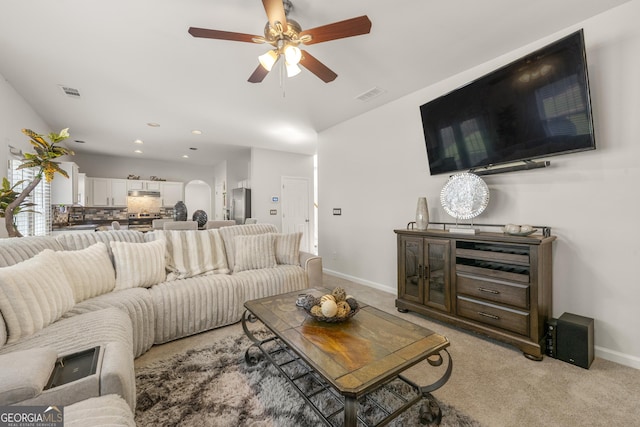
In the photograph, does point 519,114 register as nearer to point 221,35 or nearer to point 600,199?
point 600,199

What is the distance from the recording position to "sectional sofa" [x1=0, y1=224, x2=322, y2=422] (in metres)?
1.04

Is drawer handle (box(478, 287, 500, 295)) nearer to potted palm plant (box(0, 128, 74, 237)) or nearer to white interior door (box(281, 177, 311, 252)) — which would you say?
potted palm plant (box(0, 128, 74, 237))

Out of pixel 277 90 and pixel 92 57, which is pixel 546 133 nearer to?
pixel 277 90

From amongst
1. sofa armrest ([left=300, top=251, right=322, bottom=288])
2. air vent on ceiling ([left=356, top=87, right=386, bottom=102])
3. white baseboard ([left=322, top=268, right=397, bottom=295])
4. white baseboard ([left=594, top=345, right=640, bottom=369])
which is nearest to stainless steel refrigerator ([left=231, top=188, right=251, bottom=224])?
white baseboard ([left=322, top=268, right=397, bottom=295])

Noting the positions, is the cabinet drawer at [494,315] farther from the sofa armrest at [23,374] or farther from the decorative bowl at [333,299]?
the sofa armrest at [23,374]

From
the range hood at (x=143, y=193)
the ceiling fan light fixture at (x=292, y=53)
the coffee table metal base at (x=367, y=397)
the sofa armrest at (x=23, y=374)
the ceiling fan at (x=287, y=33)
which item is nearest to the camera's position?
the sofa armrest at (x=23, y=374)

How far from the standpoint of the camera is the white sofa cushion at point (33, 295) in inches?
52.2

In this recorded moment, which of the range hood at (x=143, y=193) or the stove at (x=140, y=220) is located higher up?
the range hood at (x=143, y=193)

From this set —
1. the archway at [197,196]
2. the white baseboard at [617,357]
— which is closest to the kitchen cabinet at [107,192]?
the archway at [197,196]

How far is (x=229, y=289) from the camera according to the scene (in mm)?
2529

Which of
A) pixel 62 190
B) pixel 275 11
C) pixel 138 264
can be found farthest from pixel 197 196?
pixel 275 11

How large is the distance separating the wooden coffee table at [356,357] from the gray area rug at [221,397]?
10 centimetres

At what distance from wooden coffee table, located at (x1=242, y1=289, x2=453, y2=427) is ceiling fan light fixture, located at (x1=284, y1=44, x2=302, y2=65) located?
5.86 feet

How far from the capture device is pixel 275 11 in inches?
64.1
